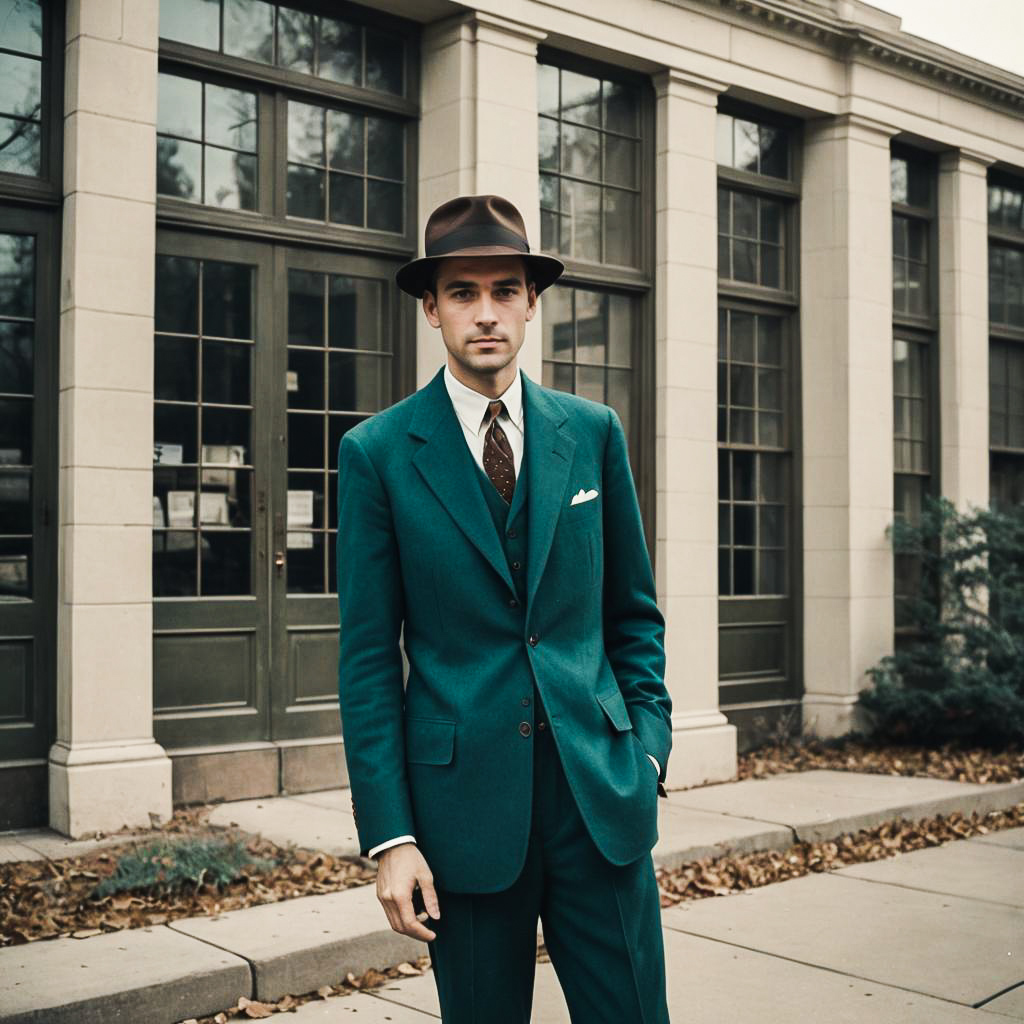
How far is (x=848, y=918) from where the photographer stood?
261 inches

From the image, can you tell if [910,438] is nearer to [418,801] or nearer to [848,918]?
[848,918]

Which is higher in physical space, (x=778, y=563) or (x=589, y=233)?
(x=589, y=233)

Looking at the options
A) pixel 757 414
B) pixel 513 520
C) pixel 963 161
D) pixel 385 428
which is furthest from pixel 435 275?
pixel 963 161

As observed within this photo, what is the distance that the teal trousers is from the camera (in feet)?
9.12

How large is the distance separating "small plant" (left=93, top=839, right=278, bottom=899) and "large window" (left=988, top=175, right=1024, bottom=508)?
9.43m

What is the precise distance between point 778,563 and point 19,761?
21.7 feet

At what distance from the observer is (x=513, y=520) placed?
2916mm

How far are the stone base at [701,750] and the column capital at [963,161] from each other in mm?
6014

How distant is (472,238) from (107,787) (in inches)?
213

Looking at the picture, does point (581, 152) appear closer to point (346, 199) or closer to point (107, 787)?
point (346, 199)

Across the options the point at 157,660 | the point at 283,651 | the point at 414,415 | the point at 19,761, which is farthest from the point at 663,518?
the point at 414,415

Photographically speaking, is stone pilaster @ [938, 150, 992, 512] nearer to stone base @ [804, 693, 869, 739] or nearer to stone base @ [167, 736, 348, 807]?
stone base @ [804, 693, 869, 739]

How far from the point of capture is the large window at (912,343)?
12.5 metres

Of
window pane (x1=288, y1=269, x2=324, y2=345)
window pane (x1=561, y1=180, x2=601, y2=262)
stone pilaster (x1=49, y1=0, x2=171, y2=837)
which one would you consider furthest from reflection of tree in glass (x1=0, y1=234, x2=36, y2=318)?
window pane (x1=561, y1=180, x2=601, y2=262)
